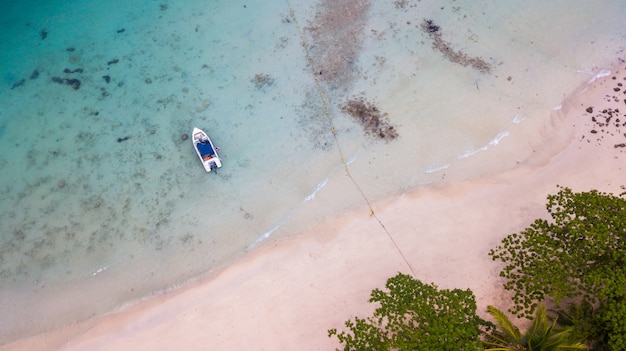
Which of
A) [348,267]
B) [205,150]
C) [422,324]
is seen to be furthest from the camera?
[205,150]

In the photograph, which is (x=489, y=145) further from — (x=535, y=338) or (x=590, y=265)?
(x=535, y=338)

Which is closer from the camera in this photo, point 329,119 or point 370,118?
point 370,118

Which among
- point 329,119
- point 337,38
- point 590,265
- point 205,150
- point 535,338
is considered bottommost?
point 535,338

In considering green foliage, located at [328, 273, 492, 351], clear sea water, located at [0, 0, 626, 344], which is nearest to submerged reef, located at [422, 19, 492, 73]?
clear sea water, located at [0, 0, 626, 344]

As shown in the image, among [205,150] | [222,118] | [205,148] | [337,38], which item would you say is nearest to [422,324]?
[205,150]

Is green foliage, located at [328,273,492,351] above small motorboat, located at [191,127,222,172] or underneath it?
underneath

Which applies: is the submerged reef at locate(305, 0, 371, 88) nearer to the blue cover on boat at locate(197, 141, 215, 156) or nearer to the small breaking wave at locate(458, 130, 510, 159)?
the small breaking wave at locate(458, 130, 510, 159)

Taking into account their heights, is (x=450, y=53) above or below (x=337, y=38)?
below

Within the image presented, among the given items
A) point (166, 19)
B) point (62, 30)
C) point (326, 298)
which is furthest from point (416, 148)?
point (62, 30)
